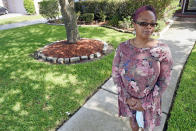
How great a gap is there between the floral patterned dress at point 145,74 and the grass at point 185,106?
0.95 m

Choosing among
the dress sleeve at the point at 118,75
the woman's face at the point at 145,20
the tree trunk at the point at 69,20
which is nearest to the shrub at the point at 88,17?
the tree trunk at the point at 69,20

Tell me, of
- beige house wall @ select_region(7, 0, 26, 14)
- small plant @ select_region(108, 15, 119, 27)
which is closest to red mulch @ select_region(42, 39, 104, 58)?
small plant @ select_region(108, 15, 119, 27)

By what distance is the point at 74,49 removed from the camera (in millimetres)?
5684

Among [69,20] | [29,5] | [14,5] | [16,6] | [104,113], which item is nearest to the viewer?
[104,113]

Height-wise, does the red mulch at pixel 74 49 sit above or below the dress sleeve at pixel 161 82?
below

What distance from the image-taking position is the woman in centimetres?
165

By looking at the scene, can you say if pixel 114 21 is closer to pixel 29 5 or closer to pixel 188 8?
pixel 188 8

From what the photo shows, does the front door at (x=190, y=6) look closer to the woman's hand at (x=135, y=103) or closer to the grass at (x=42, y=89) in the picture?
the grass at (x=42, y=89)

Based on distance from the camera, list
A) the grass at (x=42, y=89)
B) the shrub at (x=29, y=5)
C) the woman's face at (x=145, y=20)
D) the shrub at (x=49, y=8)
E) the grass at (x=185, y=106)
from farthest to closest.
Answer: the shrub at (x=29, y=5)
the shrub at (x=49, y=8)
the grass at (x=42, y=89)
the grass at (x=185, y=106)
the woman's face at (x=145, y=20)

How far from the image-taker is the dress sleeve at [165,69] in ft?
5.49

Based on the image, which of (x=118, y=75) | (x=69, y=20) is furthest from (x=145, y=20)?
Answer: (x=69, y=20)

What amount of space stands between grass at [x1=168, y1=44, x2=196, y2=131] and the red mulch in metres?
3.07

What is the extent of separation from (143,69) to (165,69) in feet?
→ 0.84

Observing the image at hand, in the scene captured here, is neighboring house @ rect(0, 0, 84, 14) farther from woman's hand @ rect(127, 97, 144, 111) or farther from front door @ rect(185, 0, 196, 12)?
woman's hand @ rect(127, 97, 144, 111)
